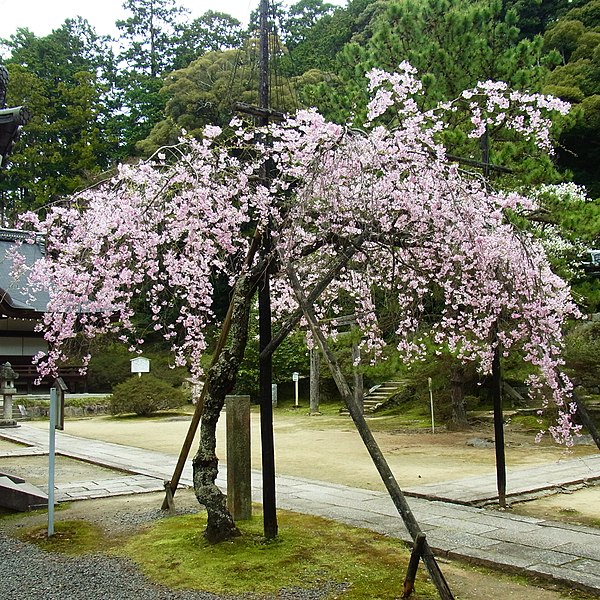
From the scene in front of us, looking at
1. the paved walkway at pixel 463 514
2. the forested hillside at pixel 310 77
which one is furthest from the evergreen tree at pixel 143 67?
the paved walkway at pixel 463 514

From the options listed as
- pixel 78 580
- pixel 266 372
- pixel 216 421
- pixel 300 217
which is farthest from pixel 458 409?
pixel 78 580

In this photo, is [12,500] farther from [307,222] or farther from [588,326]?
[588,326]

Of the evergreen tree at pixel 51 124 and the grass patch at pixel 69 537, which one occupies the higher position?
the evergreen tree at pixel 51 124

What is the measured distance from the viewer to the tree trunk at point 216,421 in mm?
4777

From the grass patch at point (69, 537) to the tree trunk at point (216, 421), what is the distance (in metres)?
0.98

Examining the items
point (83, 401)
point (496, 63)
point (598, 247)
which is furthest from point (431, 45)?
point (83, 401)

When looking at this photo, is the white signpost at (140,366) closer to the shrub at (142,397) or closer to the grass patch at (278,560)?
the shrub at (142,397)

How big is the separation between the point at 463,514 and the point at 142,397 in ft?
48.4

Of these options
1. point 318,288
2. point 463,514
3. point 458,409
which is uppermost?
point 318,288

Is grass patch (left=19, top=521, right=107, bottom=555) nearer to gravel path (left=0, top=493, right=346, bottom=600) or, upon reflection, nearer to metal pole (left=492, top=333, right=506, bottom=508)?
→ gravel path (left=0, top=493, right=346, bottom=600)

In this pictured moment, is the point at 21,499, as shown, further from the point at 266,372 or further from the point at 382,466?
the point at 382,466

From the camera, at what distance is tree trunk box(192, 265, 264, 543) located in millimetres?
4777

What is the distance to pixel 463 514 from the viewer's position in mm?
5934

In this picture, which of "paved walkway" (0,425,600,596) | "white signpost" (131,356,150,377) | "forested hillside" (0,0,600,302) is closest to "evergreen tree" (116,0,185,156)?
"forested hillside" (0,0,600,302)
